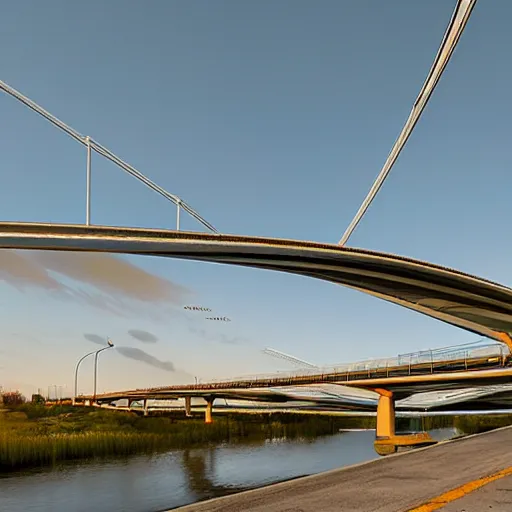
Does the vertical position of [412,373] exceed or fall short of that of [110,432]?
it exceeds it

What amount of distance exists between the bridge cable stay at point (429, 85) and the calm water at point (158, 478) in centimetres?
1502

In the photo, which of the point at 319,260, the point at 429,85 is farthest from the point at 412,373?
the point at 429,85

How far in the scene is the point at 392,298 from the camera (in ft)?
100

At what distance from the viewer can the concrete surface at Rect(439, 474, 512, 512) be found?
9.77 m

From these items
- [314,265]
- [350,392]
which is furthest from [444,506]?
[350,392]

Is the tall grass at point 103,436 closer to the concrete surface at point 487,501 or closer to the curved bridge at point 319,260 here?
the curved bridge at point 319,260

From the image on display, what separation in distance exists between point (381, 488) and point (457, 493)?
144 cm

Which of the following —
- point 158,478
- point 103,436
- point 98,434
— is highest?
point 98,434

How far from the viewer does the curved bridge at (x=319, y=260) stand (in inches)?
739

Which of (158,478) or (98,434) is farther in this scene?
(98,434)

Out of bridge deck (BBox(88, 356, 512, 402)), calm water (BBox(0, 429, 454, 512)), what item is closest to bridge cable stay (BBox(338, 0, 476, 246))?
calm water (BBox(0, 429, 454, 512))

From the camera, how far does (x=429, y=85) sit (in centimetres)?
1728

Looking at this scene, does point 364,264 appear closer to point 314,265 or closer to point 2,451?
point 314,265

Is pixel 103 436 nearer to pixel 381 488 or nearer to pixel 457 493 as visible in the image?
pixel 381 488
